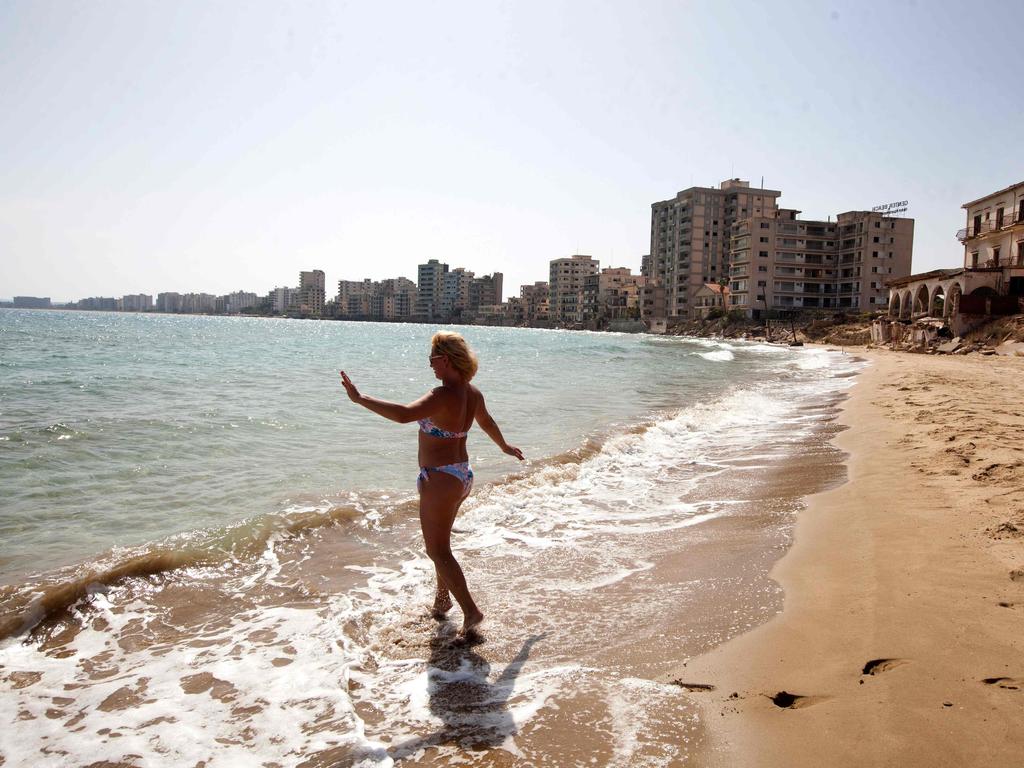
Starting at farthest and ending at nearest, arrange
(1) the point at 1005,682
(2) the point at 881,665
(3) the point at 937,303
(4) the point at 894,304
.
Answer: (3) the point at 937,303
(4) the point at 894,304
(2) the point at 881,665
(1) the point at 1005,682

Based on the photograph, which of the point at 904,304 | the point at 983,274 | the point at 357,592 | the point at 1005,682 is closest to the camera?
the point at 1005,682

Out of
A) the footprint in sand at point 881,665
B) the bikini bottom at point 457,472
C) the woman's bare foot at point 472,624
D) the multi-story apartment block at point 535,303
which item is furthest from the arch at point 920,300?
the multi-story apartment block at point 535,303

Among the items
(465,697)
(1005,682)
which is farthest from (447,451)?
(1005,682)

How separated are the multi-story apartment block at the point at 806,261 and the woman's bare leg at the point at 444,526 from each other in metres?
94.7

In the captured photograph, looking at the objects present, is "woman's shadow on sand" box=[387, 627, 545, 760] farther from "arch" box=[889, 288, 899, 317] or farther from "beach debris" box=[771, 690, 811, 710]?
"arch" box=[889, 288, 899, 317]

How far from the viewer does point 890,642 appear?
3.33m

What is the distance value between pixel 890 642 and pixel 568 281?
16980 centimetres

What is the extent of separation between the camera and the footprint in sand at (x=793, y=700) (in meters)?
2.86

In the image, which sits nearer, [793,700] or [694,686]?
[793,700]

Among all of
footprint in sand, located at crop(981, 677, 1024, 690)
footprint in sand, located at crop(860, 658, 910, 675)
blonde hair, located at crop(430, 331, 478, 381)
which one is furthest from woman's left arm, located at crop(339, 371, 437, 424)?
footprint in sand, located at crop(981, 677, 1024, 690)

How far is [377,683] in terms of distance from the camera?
3.49 m

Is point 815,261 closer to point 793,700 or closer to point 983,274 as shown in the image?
point 983,274

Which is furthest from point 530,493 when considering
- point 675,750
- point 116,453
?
point 116,453

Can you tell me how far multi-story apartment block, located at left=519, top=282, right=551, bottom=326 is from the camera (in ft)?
A: 592
